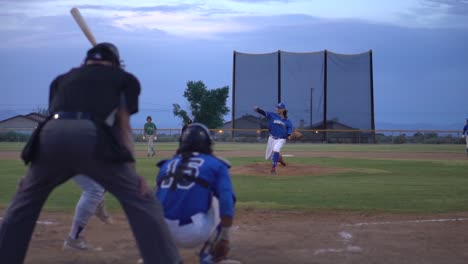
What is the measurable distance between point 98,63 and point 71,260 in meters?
2.42

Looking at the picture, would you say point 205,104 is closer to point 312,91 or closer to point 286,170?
point 312,91

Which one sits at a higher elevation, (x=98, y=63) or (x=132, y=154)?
(x=98, y=63)

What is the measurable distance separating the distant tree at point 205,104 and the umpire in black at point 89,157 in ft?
185

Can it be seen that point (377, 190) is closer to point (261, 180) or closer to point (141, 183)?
point (261, 180)

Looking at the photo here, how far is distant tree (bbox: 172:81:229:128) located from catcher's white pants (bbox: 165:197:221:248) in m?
56.2

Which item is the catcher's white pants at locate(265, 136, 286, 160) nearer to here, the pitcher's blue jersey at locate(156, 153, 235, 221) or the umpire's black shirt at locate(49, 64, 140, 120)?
the pitcher's blue jersey at locate(156, 153, 235, 221)

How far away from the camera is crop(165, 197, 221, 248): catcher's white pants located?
4676 mm

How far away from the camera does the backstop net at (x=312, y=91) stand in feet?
174

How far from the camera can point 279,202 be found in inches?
430

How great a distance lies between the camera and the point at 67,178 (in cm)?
440

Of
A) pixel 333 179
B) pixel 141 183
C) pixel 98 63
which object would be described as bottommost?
pixel 333 179

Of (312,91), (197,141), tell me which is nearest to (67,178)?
(197,141)

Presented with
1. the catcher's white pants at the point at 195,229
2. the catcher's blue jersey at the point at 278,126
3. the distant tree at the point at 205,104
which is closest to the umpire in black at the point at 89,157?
the catcher's white pants at the point at 195,229

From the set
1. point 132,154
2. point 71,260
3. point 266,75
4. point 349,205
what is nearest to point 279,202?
point 349,205
